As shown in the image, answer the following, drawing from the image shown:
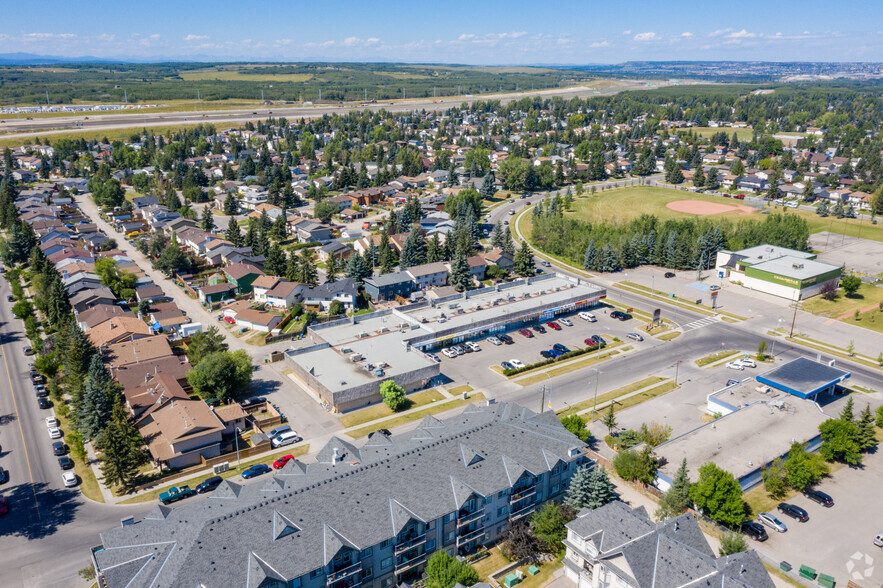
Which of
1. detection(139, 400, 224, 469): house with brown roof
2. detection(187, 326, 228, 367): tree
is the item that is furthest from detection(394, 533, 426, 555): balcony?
detection(187, 326, 228, 367): tree

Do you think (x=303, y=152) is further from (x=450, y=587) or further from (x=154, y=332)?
(x=450, y=587)

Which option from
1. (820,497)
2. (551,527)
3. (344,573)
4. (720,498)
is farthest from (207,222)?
(820,497)

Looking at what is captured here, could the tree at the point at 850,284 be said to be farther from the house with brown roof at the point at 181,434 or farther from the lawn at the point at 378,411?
the house with brown roof at the point at 181,434

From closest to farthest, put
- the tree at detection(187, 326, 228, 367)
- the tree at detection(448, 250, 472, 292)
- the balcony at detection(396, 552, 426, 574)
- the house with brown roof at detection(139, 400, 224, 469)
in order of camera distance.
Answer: the balcony at detection(396, 552, 426, 574) < the house with brown roof at detection(139, 400, 224, 469) < the tree at detection(187, 326, 228, 367) < the tree at detection(448, 250, 472, 292)

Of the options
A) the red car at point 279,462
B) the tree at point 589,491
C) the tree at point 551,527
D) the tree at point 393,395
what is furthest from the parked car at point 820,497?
the red car at point 279,462

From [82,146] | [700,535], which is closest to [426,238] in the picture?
[700,535]

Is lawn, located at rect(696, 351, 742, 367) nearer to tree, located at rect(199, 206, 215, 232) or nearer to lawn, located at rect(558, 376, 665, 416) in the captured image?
lawn, located at rect(558, 376, 665, 416)
